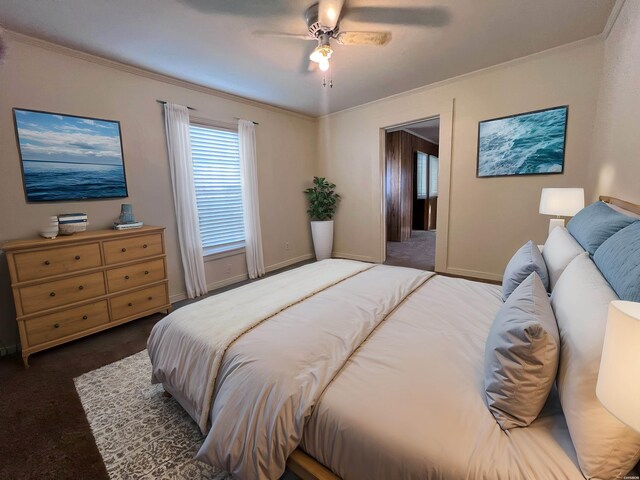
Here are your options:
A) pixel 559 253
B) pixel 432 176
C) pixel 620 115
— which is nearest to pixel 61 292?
pixel 559 253

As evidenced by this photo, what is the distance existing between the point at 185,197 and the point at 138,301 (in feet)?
4.28

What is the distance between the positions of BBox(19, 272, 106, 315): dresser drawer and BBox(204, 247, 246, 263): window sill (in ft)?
4.35

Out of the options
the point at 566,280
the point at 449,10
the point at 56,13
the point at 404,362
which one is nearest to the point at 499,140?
the point at 449,10

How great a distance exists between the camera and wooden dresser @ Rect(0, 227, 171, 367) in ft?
7.02

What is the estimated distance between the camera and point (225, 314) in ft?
5.25

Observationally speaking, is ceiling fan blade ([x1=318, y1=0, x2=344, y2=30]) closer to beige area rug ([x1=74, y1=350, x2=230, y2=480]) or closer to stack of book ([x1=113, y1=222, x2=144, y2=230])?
stack of book ([x1=113, y1=222, x2=144, y2=230])

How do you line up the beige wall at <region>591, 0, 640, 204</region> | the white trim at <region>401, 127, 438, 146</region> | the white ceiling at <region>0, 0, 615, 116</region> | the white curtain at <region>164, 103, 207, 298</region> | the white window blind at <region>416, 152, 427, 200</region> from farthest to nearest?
the white window blind at <region>416, 152, 427, 200</region>
the white trim at <region>401, 127, 438, 146</region>
the white curtain at <region>164, 103, 207, 298</region>
the white ceiling at <region>0, 0, 615, 116</region>
the beige wall at <region>591, 0, 640, 204</region>

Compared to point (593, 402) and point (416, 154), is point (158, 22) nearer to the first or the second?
point (593, 402)

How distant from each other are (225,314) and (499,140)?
3.68 metres

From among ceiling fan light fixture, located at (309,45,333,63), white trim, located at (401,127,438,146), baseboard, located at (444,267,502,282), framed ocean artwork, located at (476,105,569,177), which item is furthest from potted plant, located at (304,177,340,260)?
ceiling fan light fixture, located at (309,45,333,63)

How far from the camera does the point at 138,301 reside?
277cm

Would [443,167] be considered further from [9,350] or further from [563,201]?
[9,350]

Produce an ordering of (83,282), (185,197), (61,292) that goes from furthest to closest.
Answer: (185,197) < (83,282) < (61,292)

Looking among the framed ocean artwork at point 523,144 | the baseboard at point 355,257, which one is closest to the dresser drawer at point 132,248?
the baseboard at point 355,257
